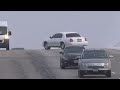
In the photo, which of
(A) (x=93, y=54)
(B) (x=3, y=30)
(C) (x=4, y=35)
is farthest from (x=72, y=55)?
(B) (x=3, y=30)

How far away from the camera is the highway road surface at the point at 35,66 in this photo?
3591cm

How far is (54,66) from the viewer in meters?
44.0

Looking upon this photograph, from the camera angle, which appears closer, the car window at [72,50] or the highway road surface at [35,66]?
the highway road surface at [35,66]

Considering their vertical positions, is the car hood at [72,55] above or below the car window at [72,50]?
below

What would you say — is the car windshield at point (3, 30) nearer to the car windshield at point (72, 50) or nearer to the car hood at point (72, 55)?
the car windshield at point (72, 50)

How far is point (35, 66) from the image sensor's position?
43.8m

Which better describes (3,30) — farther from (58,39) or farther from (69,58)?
(69,58)

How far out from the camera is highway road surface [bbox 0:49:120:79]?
35906mm

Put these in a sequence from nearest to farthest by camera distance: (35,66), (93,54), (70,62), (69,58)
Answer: (93,54) < (69,58) < (70,62) < (35,66)

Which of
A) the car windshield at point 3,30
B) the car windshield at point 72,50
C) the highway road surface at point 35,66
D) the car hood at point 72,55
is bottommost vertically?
the highway road surface at point 35,66

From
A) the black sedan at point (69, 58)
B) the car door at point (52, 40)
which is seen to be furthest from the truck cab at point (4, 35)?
the black sedan at point (69, 58)
